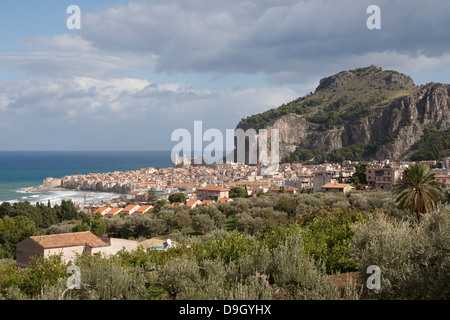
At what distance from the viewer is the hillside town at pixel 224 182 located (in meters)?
51.9

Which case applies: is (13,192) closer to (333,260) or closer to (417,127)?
(333,260)

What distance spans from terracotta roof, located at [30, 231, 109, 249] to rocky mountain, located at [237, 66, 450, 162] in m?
87.5

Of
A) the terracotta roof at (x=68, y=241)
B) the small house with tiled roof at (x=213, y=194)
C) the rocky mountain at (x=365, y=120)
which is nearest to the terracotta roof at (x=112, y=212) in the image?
the small house with tiled roof at (x=213, y=194)

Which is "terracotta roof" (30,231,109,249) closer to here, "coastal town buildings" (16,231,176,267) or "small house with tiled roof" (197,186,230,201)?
"coastal town buildings" (16,231,176,267)

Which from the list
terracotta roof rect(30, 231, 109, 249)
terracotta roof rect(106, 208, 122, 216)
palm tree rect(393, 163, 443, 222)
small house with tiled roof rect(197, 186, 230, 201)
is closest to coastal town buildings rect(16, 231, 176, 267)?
terracotta roof rect(30, 231, 109, 249)

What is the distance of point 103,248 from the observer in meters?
A: 21.4

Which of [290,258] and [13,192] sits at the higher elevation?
[290,258]

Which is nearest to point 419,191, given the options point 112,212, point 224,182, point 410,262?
point 410,262

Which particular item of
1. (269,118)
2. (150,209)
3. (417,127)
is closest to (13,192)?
(150,209)

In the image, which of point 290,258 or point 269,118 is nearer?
point 290,258

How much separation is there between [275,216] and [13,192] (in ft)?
266
